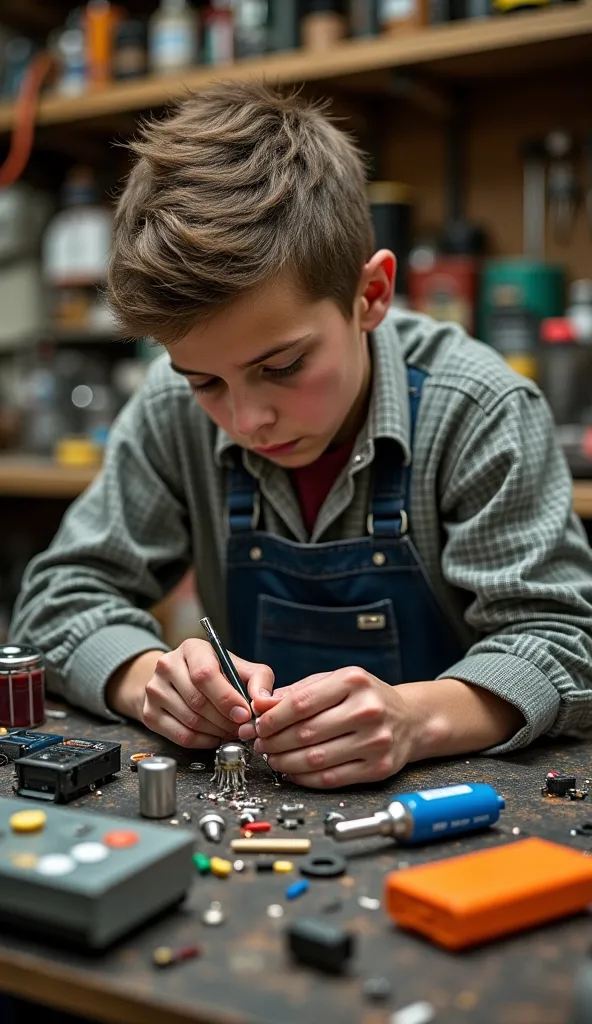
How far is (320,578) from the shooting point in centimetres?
129

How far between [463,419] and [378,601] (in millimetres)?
241

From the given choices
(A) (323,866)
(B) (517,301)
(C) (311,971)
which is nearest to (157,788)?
(A) (323,866)

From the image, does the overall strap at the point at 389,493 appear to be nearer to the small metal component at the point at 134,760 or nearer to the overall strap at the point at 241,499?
the overall strap at the point at 241,499

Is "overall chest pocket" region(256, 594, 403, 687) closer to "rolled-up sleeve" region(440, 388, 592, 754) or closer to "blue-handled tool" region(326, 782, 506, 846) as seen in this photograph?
"rolled-up sleeve" region(440, 388, 592, 754)

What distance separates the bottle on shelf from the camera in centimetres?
242

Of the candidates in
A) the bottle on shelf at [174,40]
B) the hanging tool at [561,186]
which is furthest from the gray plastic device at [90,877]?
the bottle on shelf at [174,40]

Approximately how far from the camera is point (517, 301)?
2.20 metres

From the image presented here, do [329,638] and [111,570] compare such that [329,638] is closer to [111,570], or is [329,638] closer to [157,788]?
[111,570]

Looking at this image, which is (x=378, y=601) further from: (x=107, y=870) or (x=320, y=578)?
(x=107, y=870)

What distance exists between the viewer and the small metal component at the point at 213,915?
0.67 meters

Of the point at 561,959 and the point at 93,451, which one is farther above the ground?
the point at 93,451

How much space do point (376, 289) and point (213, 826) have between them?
2.19 ft

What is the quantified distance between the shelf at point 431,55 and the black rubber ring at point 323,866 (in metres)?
1.41

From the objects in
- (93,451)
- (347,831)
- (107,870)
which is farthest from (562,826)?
(93,451)
